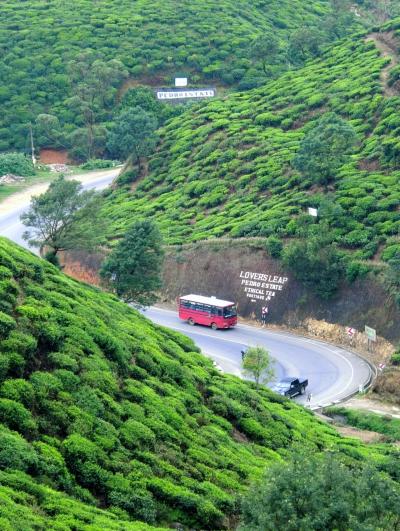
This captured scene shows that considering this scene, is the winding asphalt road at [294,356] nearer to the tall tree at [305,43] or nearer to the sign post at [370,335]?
the sign post at [370,335]

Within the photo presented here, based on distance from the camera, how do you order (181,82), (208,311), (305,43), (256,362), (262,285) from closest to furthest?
(256,362) → (208,311) → (262,285) → (305,43) → (181,82)

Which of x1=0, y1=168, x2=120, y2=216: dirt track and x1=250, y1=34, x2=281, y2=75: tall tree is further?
x1=250, y1=34, x2=281, y2=75: tall tree

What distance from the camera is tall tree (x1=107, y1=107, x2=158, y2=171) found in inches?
3084

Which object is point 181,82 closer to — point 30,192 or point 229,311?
point 30,192

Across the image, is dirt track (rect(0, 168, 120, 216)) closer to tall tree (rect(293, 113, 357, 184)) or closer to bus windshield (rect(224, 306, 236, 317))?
tall tree (rect(293, 113, 357, 184))

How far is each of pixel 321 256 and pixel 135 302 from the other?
36.0 feet

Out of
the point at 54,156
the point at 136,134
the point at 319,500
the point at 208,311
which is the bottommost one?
the point at 208,311

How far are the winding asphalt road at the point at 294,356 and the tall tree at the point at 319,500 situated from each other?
21.6 metres

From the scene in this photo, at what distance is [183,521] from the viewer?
23.8 m

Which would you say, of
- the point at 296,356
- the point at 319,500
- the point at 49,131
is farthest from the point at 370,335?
the point at 49,131

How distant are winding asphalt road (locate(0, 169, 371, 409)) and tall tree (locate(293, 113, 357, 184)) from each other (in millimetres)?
11326

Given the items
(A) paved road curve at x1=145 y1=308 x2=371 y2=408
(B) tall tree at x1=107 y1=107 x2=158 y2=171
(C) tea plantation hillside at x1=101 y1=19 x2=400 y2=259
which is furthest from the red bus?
(B) tall tree at x1=107 y1=107 x2=158 y2=171

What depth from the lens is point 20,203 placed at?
73.9m

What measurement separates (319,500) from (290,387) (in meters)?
23.2
